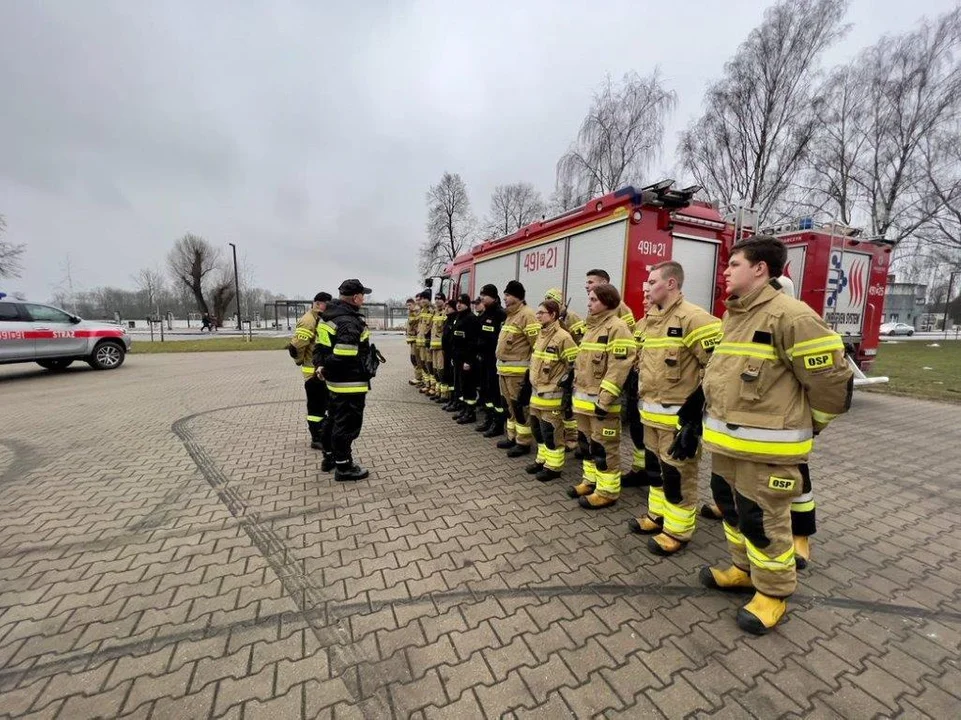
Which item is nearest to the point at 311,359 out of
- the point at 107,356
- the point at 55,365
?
the point at 107,356

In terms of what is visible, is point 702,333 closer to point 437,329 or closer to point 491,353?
point 491,353

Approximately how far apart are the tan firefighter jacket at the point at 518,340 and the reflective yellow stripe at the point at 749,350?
2.54 meters

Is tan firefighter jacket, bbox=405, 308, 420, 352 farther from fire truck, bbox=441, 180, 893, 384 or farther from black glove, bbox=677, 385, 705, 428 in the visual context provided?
black glove, bbox=677, 385, 705, 428

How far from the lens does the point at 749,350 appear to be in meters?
2.12

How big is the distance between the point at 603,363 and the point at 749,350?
Answer: 146cm

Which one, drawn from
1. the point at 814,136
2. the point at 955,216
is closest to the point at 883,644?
the point at 814,136

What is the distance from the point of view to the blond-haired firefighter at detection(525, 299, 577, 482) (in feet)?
13.5

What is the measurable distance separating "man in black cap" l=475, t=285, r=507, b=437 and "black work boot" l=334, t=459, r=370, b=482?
1.97m

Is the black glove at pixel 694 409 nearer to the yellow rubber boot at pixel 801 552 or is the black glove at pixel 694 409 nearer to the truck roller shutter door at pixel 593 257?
the yellow rubber boot at pixel 801 552

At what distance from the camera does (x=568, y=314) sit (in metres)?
5.05

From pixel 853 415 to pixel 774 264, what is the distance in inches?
265

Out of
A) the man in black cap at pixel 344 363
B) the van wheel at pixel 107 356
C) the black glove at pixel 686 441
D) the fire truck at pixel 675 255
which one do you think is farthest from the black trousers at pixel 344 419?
the van wheel at pixel 107 356

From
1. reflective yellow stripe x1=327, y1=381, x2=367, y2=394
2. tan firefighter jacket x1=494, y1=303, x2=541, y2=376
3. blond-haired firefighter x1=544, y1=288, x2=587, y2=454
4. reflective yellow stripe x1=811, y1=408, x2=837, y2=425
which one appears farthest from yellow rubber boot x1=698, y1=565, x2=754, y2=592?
reflective yellow stripe x1=327, y1=381, x2=367, y2=394

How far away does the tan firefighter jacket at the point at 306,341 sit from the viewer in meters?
4.83
